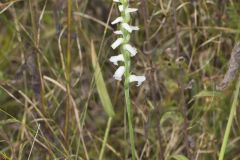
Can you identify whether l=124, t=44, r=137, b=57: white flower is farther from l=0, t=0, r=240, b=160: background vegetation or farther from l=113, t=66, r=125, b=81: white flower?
l=0, t=0, r=240, b=160: background vegetation

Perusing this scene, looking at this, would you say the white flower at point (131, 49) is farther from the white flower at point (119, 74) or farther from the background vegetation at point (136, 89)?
the background vegetation at point (136, 89)

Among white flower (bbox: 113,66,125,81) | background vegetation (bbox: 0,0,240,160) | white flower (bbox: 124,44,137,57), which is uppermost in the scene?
white flower (bbox: 124,44,137,57)

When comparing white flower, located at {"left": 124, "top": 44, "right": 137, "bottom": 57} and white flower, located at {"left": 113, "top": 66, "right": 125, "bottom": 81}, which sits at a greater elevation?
white flower, located at {"left": 124, "top": 44, "right": 137, "bottom": 57}

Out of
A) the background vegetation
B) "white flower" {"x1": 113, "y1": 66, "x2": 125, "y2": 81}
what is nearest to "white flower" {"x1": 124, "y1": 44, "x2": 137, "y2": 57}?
"white flower" {"x1": 113, "y1": 66, "x2": 125, "y2": 81}

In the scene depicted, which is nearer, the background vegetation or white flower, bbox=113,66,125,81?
white flower, bbox=113,66,125,81

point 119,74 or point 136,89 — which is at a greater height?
point 119,74

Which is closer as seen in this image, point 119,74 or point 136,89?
point 119,74

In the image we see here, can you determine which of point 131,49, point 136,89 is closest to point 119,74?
point 131,49

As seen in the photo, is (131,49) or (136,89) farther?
(136,89)

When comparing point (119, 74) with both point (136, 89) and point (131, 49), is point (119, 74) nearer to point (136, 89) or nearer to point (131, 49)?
point (131, 49)

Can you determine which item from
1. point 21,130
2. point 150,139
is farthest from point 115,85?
point 21,130
